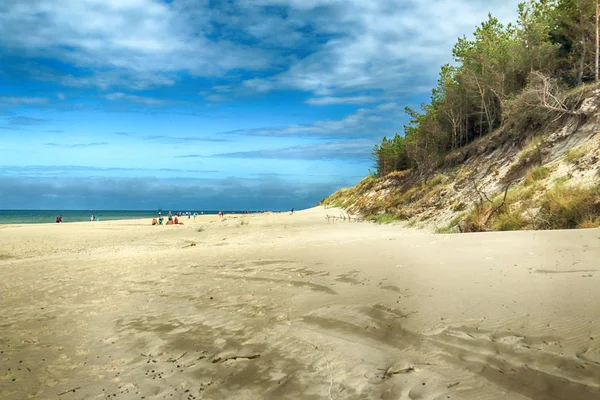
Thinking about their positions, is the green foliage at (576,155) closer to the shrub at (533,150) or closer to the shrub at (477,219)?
the shrub at (533,150)

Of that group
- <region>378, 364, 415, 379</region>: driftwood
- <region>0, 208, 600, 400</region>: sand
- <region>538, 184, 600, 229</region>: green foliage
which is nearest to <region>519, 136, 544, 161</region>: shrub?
<region>538, 184, 600, 229</region>: green foliage

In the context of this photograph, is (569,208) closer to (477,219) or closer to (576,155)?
(477,219)

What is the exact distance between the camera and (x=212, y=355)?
3.41 meters

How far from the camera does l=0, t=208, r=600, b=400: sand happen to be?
274cm

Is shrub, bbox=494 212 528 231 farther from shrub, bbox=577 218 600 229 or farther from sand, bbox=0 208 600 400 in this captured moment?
sand, bbox=0 208 600 400

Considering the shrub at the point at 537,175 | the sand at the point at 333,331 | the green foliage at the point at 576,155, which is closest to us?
the sand at the point at 333,331

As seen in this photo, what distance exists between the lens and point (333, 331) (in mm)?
3812

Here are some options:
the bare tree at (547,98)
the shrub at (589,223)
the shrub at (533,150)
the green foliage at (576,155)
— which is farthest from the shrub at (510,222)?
the bare tree at (547,98)

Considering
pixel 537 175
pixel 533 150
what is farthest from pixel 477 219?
pixel 533 150

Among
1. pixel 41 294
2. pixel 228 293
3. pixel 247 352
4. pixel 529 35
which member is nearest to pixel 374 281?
pixel 228 293

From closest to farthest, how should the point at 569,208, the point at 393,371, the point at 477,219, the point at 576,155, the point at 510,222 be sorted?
the point at 393,371 → the point at 569,208 → the point at 510,222 → the point at 477,219 → the point at 576,155

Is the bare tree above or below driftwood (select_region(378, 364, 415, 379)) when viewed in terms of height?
above

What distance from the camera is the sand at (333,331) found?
2744 millimetres

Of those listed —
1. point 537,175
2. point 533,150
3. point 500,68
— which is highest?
point 500,68
